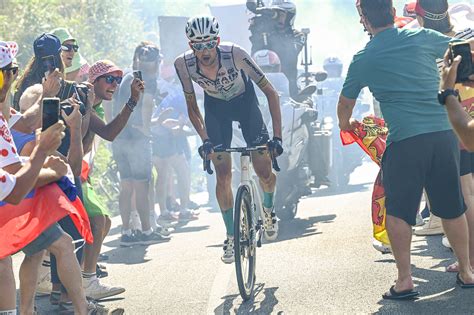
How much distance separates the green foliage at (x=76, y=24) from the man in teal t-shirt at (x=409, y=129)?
45.3ft

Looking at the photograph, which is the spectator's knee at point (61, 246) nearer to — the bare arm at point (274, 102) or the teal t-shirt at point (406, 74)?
the teal t-shirt at point (406, 74)

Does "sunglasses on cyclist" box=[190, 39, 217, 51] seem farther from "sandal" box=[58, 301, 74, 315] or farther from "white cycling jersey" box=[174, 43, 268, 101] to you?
"sandal" box=[58, 301, 74, 315]

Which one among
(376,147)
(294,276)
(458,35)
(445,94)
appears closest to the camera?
(445,94)

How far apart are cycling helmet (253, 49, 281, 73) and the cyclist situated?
15.0 feet

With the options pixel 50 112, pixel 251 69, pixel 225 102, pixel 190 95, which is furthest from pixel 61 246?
pixel 225 102

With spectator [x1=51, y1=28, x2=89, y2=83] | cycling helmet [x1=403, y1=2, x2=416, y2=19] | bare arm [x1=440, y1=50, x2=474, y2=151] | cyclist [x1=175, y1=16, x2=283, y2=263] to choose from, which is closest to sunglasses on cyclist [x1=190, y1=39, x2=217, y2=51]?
cyclist [x1=175, y1=16, x2=283, y2=263]

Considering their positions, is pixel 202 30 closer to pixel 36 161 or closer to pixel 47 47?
pixel 47 47

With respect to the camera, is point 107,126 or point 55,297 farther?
point 107,126

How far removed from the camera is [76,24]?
26984 mm

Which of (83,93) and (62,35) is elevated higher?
(62,35)

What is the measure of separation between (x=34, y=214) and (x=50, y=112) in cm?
95

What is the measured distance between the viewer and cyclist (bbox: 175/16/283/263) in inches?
364

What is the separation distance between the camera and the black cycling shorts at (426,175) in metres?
7.96

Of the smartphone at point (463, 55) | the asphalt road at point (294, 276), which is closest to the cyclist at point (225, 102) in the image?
the asphalt road at point (294, 276)
